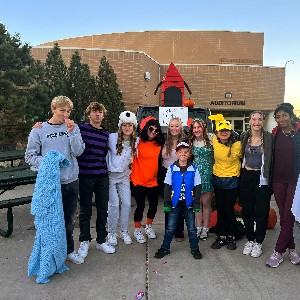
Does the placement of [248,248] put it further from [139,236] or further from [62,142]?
[62,142]

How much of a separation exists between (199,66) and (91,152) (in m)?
23.8

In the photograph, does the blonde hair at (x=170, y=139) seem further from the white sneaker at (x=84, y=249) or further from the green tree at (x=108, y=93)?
the green tree at (x=108, y=93)

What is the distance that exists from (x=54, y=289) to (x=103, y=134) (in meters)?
1.69

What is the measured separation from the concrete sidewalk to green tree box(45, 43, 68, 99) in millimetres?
12836

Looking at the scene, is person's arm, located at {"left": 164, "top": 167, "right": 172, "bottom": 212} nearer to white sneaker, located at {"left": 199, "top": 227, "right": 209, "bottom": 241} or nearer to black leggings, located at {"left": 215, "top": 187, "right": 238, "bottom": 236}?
black leggings, located at {"left": 215, "top": 187, "right": 238, "bottom": 236}

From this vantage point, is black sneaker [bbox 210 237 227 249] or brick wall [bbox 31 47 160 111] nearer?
black sneaker [bbox 210 237 227 249]

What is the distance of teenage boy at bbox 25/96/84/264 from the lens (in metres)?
3.30

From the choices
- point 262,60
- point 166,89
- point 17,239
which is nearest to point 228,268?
point 17,239

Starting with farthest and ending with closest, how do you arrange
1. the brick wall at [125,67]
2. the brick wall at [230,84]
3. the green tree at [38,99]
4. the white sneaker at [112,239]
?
the brick wall at [230,84] < the brick wall at [125,67] < the green tree at [38,99] < the white sneaker at [112,239]

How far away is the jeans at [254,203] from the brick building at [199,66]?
18417 mm

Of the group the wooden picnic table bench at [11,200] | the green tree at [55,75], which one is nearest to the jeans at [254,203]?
the wooden picnic table bench at [11,200]

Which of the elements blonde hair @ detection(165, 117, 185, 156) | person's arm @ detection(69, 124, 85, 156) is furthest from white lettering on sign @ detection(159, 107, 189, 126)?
person's arm @ detection(69, 124, 85, 156)

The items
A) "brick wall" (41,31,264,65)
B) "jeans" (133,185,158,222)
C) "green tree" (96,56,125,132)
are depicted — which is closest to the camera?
"jeans" (133,185,158,222)

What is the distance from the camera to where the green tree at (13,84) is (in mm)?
12508
